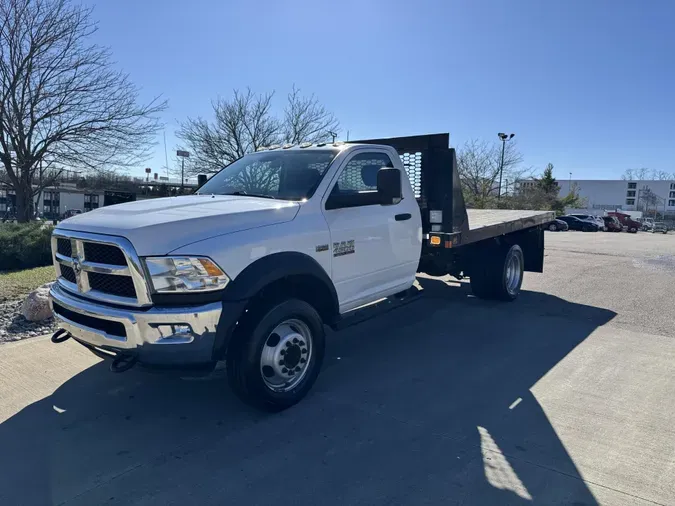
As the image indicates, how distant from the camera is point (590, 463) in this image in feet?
10.7

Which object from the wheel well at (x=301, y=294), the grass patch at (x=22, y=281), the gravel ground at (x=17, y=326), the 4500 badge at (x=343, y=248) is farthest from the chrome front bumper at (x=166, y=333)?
the grass patch at (x=22, y=281)

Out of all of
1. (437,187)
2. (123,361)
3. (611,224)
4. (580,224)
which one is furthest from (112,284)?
(611,224)

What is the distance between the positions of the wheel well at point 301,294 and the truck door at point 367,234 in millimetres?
168

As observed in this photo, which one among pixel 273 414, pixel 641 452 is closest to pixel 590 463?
pixel 641 452

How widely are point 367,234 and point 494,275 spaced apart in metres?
3.72

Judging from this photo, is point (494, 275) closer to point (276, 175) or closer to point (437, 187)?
point (437, 187)

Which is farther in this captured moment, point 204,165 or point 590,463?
point 204,165

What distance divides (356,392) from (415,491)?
1.51 meters

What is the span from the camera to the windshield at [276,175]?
4.53 metres

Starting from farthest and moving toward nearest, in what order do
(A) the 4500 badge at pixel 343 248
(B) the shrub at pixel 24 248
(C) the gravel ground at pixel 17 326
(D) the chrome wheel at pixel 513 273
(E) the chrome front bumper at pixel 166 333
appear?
(B) the shrub at pixel 24 248 < (D) the chrome wheel at pixel 513 273 < (C) the gravel ground at pixel 17 326 < (A) the 4500 badge at pixel 343 248 < (E) the chrome front bumper at pixel 166 333

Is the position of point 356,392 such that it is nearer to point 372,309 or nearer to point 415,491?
point 372,309

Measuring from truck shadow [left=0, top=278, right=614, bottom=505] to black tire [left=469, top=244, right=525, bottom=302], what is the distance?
245 centimetres

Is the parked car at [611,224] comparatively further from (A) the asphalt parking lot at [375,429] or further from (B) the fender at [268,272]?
(B) the fender at [268,272]

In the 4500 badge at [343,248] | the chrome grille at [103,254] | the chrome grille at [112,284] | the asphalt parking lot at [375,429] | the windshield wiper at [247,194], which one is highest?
the windshield wiper at [247,194]
